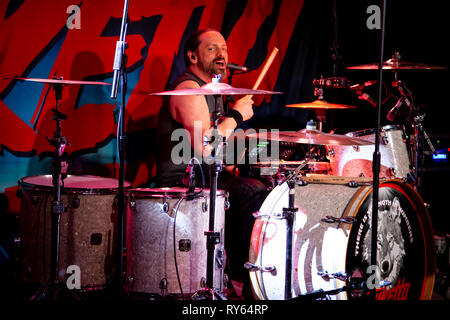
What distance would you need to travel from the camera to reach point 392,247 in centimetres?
313

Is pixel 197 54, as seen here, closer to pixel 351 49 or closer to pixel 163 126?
pixel 163 126

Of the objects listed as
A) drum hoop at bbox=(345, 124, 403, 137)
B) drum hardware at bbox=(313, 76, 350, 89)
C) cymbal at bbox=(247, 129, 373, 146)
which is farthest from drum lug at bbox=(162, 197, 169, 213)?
drum hardware at bbox=(313, 76, 350, 89)

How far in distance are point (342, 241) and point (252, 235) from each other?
59 cm

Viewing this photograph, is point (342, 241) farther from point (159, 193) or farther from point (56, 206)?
point (56, 206)

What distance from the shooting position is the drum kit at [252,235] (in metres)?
2.89

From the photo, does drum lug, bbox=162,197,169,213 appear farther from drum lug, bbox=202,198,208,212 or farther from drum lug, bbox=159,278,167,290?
drum lug, bbox=159,278,167,290

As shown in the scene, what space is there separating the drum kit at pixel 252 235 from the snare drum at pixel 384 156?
373mm

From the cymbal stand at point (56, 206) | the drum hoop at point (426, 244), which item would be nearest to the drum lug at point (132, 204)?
the cymbal stand at point (56, 206)

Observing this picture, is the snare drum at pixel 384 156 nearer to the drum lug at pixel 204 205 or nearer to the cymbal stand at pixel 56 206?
the drum lug at pixel 204 205

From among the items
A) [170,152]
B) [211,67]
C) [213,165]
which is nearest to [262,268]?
[213,165]

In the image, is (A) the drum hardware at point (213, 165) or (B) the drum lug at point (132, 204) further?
(B) the drum lug at point (132, 204)

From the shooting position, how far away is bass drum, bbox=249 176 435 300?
113 inches

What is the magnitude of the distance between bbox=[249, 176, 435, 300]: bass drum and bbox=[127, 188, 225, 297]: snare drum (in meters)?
0.35
